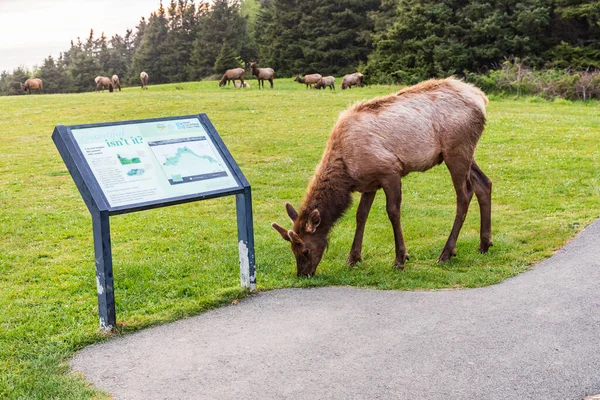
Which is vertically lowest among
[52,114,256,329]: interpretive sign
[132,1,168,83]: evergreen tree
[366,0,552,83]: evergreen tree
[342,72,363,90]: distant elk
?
[52,114,256,329]: interpretive sign

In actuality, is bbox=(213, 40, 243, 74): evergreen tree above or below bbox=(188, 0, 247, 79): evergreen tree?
below

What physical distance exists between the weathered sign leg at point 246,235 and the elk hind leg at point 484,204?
3.37 m

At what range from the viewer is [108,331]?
607 centimetres

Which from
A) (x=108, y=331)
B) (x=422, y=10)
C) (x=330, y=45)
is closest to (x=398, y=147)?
(x=108, y=331)

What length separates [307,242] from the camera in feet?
25.3

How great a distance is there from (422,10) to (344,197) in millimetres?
31381

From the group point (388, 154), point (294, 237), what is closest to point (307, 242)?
point (294, 237)

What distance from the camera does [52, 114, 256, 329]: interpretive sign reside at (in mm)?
6023

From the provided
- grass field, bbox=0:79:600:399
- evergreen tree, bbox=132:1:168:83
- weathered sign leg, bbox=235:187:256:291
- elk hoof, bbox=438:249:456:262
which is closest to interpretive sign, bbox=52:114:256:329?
weathered sign leg, bbox=235:187:256:291

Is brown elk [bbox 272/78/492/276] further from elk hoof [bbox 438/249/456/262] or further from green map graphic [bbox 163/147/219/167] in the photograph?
green map graphic [bbox 163/147/219/167]

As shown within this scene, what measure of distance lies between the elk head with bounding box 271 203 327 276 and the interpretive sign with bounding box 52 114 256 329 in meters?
0.71

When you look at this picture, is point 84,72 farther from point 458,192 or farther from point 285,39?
point 458,192

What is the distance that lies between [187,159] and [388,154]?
2.50 metres

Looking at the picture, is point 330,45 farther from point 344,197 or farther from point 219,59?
point 344,197
